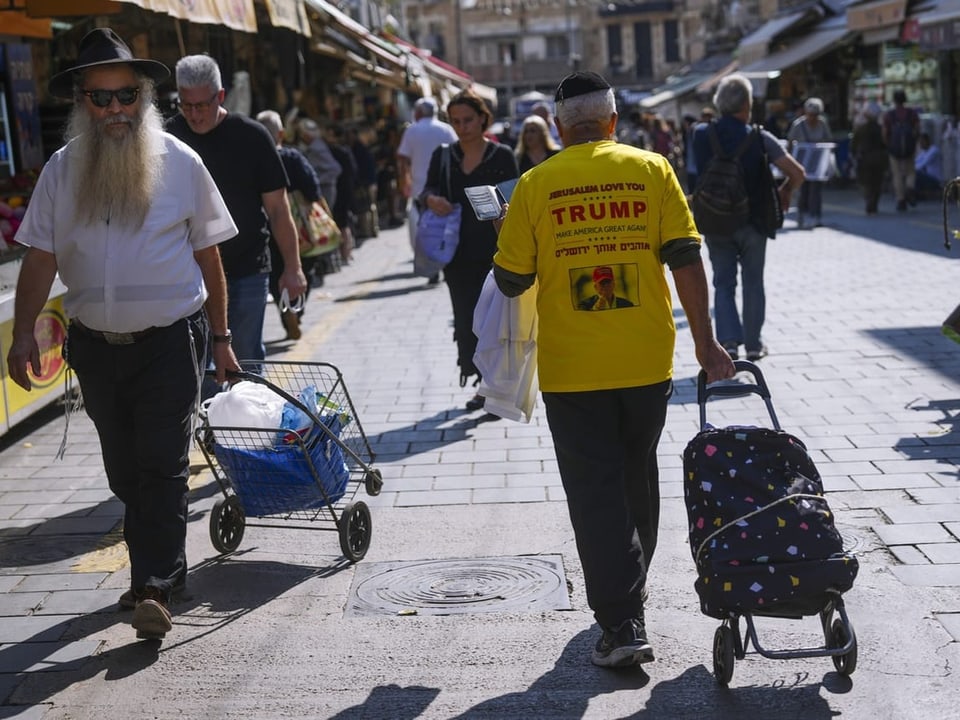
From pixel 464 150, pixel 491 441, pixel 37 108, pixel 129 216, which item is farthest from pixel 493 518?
pixel 37 108

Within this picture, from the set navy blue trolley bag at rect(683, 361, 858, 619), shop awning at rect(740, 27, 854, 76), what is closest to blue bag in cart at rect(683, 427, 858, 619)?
navy blue trolley bag at rect(683, 361, 858, 619)

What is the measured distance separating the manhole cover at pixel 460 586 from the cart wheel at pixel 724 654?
0.88 meters

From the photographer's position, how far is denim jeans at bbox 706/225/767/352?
30.4 ft

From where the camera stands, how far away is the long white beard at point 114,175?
15.5 feet

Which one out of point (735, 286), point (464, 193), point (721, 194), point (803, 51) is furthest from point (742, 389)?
point (803, 51)

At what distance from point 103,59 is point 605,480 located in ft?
6.94

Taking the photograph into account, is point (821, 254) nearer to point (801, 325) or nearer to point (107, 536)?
point (801, 325)

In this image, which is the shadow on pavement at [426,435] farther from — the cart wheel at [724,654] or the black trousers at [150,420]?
the cart wheel at [724,654]

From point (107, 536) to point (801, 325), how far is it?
20.5 ft

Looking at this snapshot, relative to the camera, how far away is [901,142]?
2141 centimetres

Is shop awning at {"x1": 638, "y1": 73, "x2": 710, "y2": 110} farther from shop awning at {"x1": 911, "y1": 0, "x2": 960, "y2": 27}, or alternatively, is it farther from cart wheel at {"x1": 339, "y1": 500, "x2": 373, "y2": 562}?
cart wheel at {"x1": 339, "y1": 500, "x2": 373, "y2": 562}

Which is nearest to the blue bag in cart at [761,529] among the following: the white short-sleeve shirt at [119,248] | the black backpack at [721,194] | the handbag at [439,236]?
the white short-sleeve shirt at [119,248]

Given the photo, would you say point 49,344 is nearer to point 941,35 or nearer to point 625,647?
point 625,647

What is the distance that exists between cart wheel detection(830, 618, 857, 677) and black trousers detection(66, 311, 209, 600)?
2.15 metres
